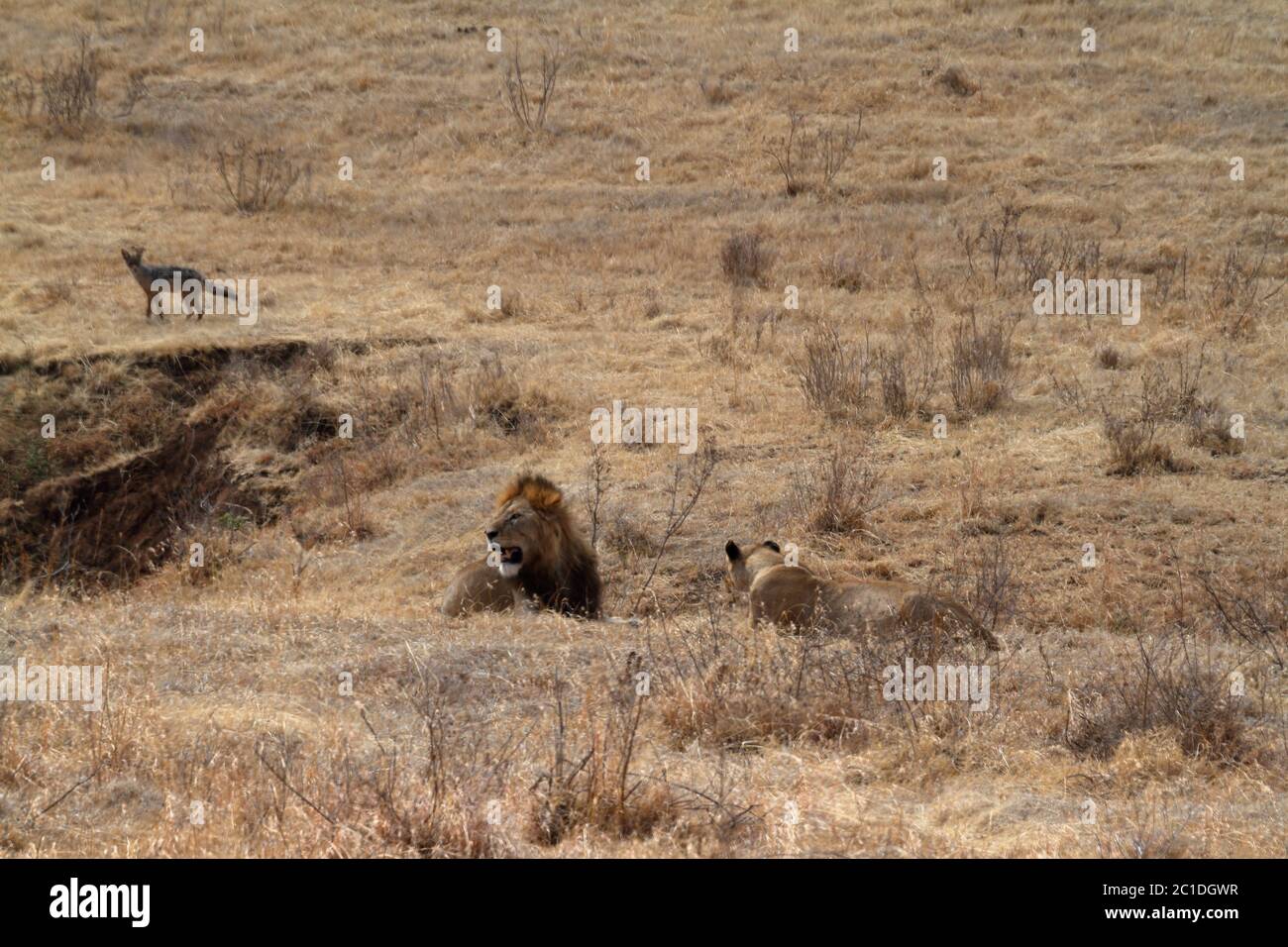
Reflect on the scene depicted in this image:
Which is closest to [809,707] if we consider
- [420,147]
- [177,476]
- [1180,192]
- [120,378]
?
[177,476]

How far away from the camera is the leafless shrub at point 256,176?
25.4 meters

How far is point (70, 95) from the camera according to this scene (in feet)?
99.0

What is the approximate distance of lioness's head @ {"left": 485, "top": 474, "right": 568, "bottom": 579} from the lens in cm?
994

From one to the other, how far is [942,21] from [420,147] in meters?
14.3

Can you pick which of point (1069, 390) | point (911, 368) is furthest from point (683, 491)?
point (1069, 390)

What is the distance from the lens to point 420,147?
95.7ft

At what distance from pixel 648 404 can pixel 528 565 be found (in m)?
5.95

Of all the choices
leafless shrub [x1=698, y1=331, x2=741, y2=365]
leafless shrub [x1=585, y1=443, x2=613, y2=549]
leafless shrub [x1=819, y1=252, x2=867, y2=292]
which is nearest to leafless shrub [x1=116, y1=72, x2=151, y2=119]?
leafless shrub [x1=819, y1=252, x2=867, y2=292]

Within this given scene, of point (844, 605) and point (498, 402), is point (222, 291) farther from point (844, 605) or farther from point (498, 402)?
point (844, 605)

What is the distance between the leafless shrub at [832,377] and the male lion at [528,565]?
5.61 m

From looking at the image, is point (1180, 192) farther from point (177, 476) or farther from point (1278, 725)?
point (1278, 725)

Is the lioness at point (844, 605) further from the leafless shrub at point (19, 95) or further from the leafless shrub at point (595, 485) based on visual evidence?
the leafless shrub at point (19, 95)

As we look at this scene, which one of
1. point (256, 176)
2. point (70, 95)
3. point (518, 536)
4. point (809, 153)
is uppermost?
point (70, 95)

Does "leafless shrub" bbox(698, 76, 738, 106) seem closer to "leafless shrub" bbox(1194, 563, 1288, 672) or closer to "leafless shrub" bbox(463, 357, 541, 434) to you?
"leafless shrub" bbox(463, 357, 541, 434)
